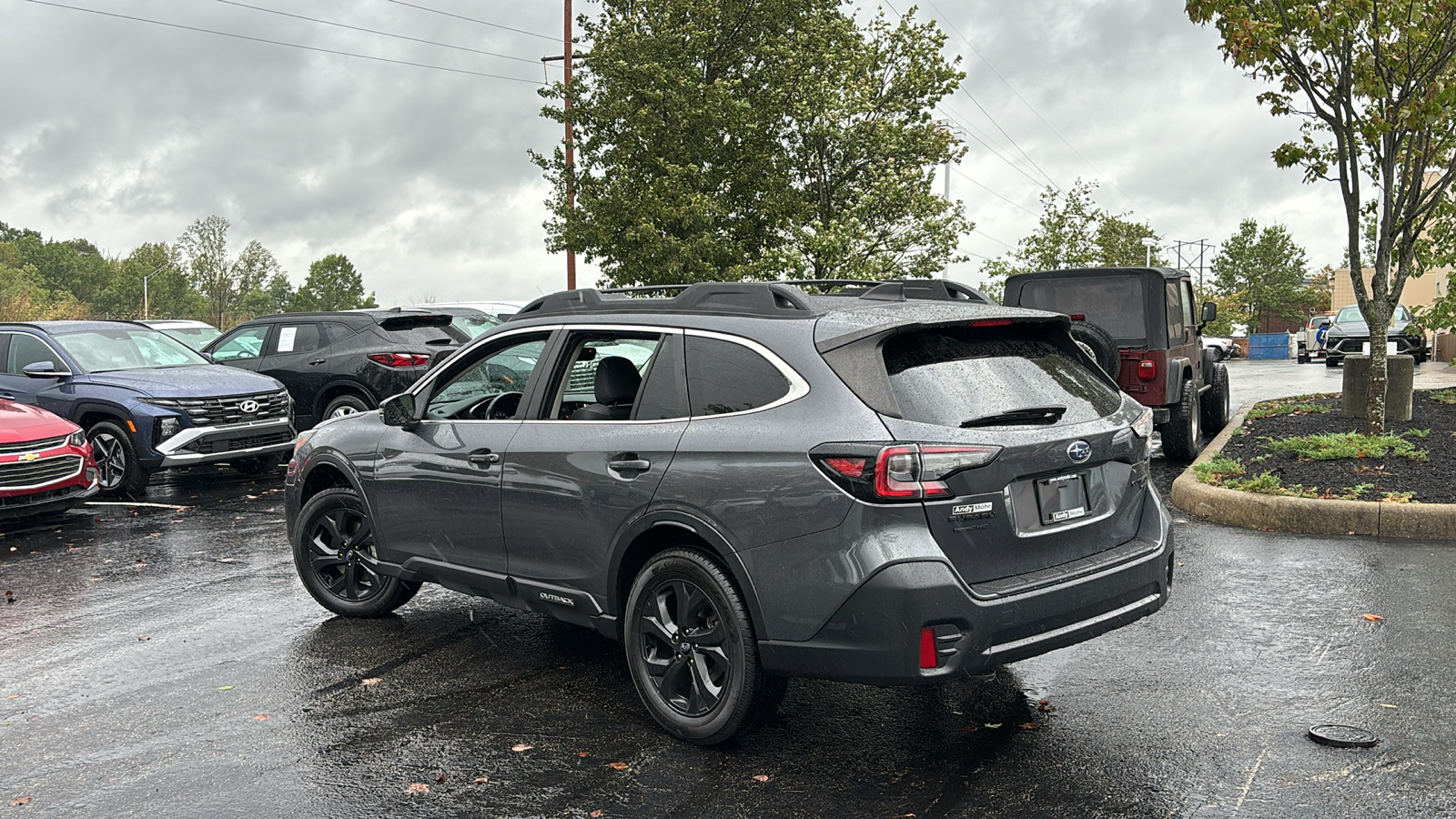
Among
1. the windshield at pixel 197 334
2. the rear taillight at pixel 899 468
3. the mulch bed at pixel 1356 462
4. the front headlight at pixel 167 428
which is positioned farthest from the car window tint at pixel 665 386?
the windshield at pixel 197 334

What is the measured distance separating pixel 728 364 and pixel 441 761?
6.14 feet

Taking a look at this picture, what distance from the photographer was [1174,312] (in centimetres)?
1283

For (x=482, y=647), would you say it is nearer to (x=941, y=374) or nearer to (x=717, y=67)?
(x=941, y=374)

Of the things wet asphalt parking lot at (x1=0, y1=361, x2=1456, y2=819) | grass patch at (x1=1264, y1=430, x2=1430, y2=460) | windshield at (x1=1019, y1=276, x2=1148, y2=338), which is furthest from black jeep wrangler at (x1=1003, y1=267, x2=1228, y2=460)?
wet asphalt parking lot at (x1=0, y1=361, x2=1456, y2=819)

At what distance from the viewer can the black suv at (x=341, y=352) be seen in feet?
47.2

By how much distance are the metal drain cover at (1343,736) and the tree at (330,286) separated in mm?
148852

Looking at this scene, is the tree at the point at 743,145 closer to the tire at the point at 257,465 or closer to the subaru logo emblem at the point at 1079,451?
the tire at the point at 257,465

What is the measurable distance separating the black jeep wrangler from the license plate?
7.05 meters

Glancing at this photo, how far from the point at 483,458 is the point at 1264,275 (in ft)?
331

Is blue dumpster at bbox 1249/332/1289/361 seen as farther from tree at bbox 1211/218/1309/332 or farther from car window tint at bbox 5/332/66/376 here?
car window tint at bbox 5/332/66/376

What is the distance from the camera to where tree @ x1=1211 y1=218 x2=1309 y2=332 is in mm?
94062

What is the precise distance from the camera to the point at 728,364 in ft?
15.3

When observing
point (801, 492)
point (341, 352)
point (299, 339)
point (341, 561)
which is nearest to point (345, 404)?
point (341, 352)

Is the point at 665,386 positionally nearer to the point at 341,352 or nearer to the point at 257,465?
the point at 341,352
